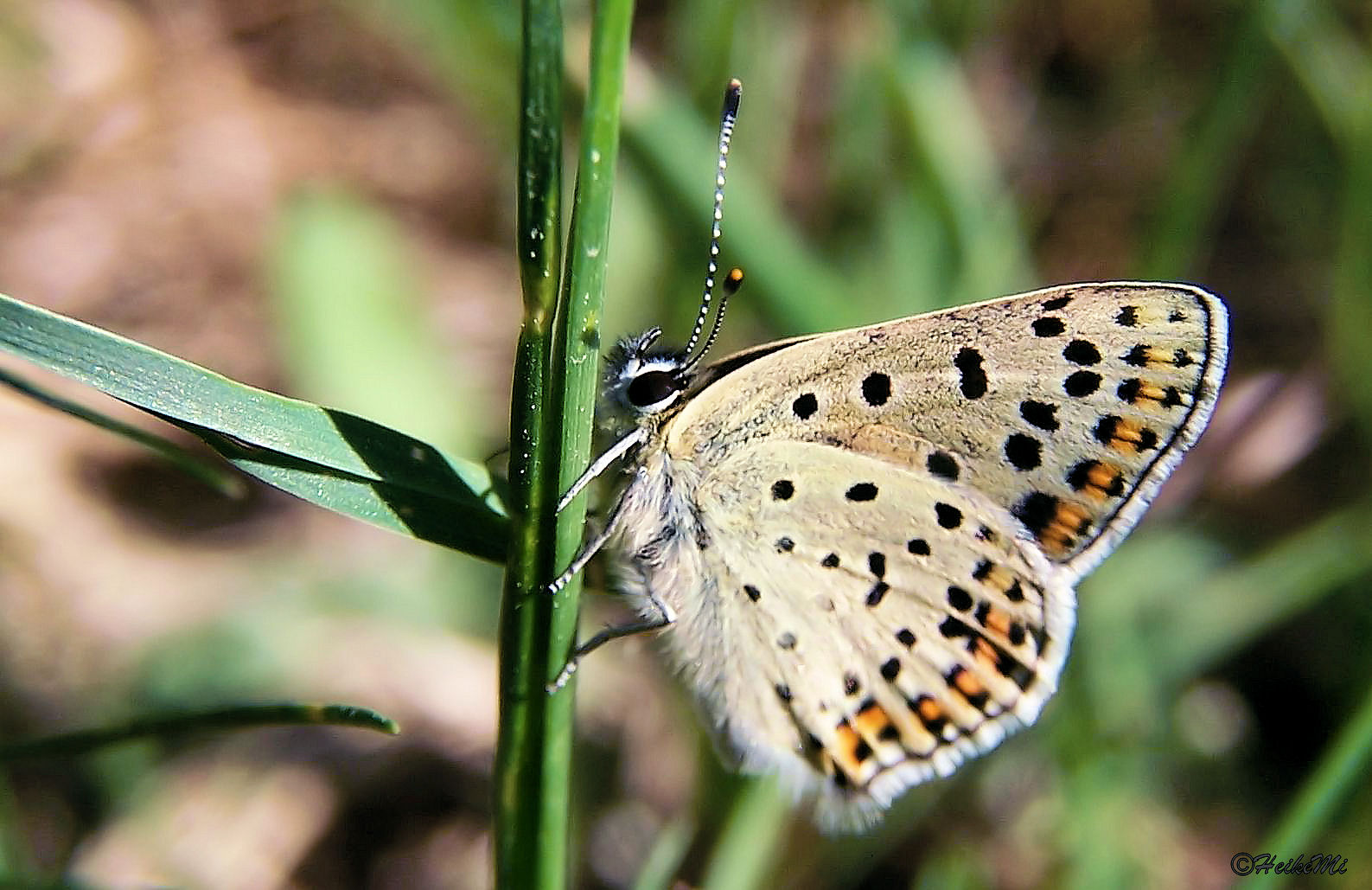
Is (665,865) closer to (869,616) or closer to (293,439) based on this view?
(869,616)

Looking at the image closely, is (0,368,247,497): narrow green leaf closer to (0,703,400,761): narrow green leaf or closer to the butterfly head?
(0,703,400,761): narrow green leaf

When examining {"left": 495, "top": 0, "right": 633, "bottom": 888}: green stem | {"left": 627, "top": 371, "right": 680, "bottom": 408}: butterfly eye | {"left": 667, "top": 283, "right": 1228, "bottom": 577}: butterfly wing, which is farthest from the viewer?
{"left": 627, "top": 371, "right": 680, "bottom": 408}: butterfly eye

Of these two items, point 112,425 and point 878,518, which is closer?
point 112,425

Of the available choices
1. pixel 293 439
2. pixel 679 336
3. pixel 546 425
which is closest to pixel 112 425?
pixel 293 439

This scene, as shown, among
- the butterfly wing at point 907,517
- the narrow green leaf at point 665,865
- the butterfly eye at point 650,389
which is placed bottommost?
the narrow green leaf at point 665,865

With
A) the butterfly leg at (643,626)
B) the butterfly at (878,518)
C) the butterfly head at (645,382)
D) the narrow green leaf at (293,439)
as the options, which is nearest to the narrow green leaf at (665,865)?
the butterfly at (878,518)

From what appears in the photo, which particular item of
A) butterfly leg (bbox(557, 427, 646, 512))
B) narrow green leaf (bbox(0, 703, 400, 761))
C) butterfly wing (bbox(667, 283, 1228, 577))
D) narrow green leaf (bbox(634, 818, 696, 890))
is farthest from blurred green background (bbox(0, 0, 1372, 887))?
narrow green leaf (bbox(0, 703, 400, 761))

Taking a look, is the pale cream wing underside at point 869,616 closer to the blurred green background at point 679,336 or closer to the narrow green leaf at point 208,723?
the blurred green background at point 679,336
